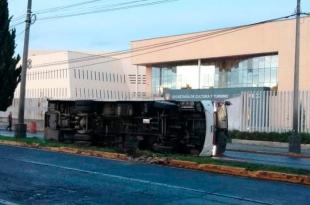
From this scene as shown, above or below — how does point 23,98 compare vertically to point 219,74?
below

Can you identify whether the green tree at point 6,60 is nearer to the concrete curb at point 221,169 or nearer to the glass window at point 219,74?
the concrete curb at point 221,169

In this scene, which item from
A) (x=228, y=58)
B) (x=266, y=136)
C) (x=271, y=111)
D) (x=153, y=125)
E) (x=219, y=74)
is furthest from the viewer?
(x=219, y=74)

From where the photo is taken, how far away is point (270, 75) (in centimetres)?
5159

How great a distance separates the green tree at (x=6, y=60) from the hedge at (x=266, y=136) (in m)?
14.1

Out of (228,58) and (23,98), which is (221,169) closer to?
(23,98)

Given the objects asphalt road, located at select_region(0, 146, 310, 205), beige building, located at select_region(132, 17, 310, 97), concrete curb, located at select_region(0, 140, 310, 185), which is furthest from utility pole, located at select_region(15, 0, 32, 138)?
beige building, located at select_region(132, 17, 310, 97)

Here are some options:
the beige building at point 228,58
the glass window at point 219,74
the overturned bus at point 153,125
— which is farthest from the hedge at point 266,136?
the glass window at point 219,74

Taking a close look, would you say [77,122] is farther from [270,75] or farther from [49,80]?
[49,80]

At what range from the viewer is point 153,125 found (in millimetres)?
22000

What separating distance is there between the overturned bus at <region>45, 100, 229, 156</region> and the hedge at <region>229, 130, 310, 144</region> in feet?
42.9

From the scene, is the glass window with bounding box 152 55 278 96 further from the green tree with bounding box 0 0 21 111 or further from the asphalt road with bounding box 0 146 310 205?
the asphalt road with bounding box 0 146 310 205

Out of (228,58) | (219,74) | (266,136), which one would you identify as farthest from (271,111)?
(219,74)

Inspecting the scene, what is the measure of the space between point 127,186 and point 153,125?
1010cm

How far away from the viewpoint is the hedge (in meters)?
33.3
